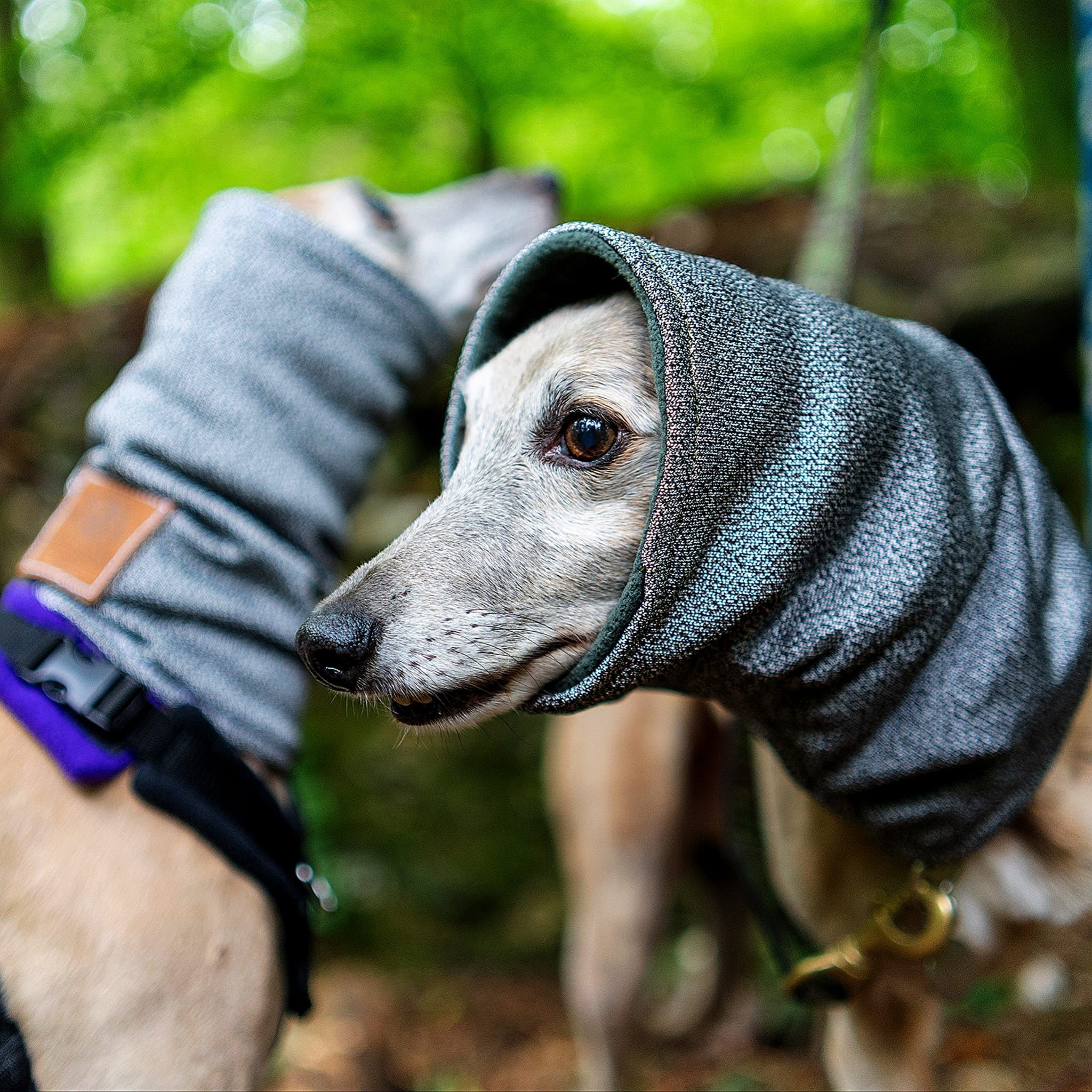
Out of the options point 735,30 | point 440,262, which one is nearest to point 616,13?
point 735,30

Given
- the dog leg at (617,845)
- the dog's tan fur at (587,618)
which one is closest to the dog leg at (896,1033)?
the dog's tan fur at (587,618)

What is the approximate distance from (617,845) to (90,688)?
1.32 m

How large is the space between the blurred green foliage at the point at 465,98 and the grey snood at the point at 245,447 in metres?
2.34

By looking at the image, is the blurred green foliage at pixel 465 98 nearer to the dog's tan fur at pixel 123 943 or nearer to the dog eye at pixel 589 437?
the dog eye at pixel 589 437

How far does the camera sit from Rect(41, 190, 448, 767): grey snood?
58.4 inches

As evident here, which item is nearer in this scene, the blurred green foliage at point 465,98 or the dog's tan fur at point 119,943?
the dog's tan fur at point 119,943

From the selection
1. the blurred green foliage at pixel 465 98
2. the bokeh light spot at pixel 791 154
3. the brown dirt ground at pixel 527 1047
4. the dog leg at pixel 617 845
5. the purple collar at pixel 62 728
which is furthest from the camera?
the bokeh light spot at pixel 791 154

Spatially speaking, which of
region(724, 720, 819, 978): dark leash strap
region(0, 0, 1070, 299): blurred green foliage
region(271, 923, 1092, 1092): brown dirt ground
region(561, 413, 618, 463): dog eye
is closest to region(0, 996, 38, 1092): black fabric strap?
region(561, 413, 618, 463): dog eye

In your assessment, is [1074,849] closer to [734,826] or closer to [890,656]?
[890,656]

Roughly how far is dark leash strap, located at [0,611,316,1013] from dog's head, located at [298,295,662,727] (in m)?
0.41

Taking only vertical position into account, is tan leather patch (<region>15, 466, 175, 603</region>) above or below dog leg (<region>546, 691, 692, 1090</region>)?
above

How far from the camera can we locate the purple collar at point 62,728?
1.37 m

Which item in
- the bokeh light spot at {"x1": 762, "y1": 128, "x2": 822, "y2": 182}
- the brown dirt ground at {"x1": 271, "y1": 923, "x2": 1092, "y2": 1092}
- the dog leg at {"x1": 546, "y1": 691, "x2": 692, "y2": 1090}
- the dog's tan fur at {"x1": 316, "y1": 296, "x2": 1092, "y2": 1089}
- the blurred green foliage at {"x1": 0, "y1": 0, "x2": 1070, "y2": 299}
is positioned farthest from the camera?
the bokeh light spot at {"x1": 762, "y1": 128, "x2": 822, "y2": 182}

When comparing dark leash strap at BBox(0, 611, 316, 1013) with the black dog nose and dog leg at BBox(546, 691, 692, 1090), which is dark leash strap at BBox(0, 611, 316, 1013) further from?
dog leg at BBox(546, 691, 692, 1090)
